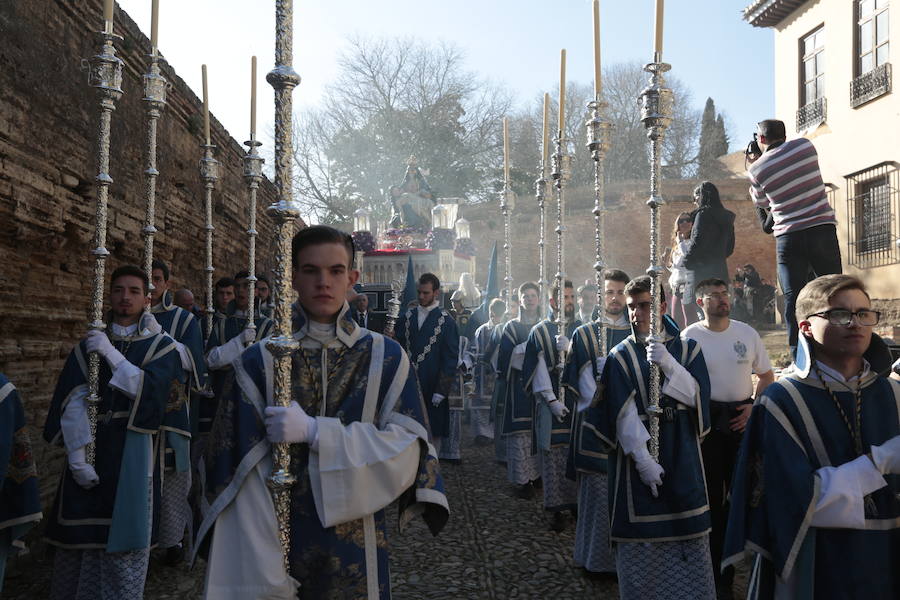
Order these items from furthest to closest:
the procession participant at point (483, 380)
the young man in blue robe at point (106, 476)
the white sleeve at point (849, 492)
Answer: the procession participant at point (483, 380) < the young man in blue robe at point (106, 476) < the white sleeve at point (849, 492)

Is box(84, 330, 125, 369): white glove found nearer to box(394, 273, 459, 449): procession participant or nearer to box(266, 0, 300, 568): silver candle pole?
box(266, 0, 300, 568): silver candle pole

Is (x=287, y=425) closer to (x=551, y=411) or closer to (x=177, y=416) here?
(x=177, y=416)

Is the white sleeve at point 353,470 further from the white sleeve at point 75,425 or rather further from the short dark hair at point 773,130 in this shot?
the short dark hair at point 773,130

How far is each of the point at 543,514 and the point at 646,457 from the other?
2.91 m

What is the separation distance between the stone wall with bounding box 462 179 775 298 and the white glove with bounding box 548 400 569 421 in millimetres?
23498

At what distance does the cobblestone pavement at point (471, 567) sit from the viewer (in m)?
4.57

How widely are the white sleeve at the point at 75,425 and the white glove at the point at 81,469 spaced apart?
0.12 ft

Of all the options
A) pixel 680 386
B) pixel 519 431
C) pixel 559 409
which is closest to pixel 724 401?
pixel 680 386

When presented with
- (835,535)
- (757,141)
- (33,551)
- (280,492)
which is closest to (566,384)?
(757,141)

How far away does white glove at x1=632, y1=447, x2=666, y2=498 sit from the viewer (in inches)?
151

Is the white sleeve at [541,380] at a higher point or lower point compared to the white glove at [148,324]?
lower

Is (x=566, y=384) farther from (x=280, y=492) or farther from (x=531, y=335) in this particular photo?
(x=280, y=492)

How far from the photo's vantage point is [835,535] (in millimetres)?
2512

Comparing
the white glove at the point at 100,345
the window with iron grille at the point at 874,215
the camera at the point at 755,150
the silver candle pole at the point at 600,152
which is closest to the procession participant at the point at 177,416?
the white glove at the point at 100,345
